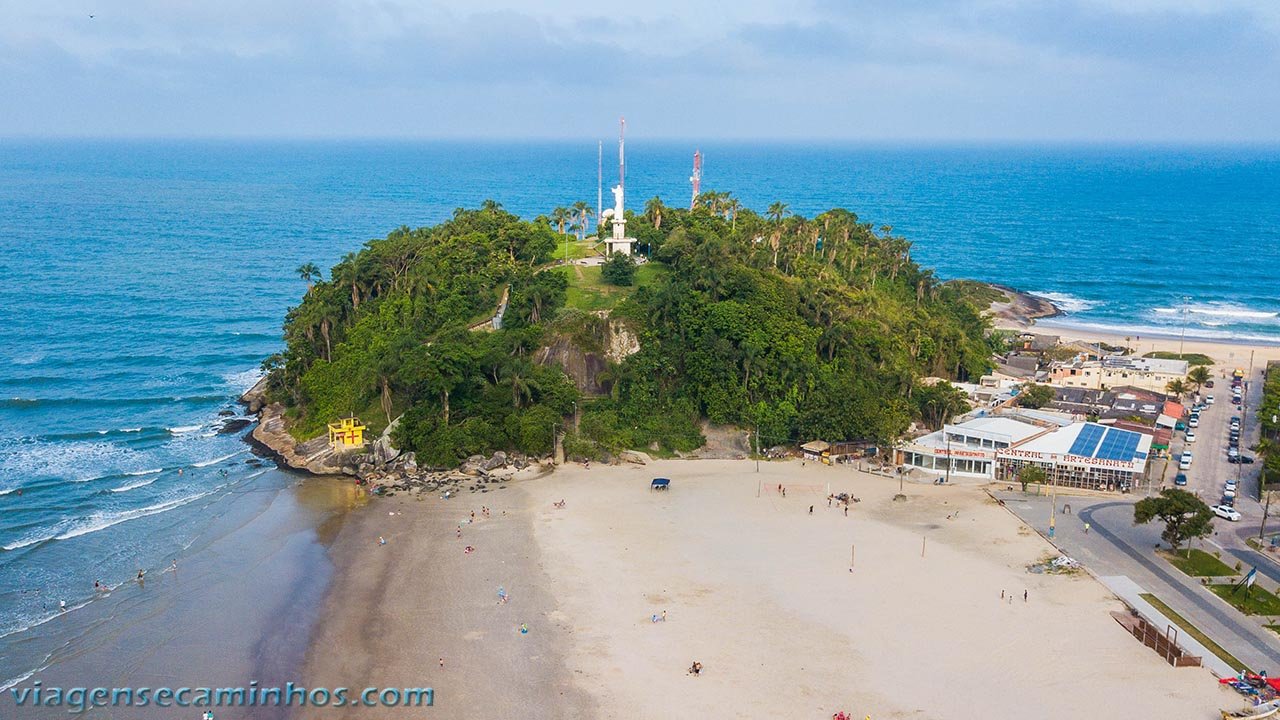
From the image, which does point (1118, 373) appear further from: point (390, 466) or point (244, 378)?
point (244, 378)

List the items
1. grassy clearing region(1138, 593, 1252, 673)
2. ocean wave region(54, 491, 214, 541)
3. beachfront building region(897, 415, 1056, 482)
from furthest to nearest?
beachfront building region(897, 415, 1056, 482), ocean wave region(54, 491, 214, 541), grassy clearing region(1138, 593, 1252, 673)

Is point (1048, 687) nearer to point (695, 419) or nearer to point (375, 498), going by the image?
point (695, 419)

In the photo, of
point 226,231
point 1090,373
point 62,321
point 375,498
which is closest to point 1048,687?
point 375,498

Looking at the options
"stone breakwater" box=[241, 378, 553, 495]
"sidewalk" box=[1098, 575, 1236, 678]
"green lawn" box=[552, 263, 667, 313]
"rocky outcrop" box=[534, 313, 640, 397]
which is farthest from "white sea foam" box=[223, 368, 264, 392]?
"sidewalk" box=[1098, 575, 1236, 678]

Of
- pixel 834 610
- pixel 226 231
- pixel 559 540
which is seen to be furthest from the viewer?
pixel 226 231

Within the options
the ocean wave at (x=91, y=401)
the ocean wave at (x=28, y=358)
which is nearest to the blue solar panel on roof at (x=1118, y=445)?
the ocean wave at (x=91, y=401)

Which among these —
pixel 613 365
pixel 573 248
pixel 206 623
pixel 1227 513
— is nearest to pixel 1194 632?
pixel 1227 513

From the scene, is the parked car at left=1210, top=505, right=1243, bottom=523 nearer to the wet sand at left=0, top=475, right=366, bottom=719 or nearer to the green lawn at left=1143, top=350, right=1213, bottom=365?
the green lawn at left=1143, top=350, right=1213, bottom=365
